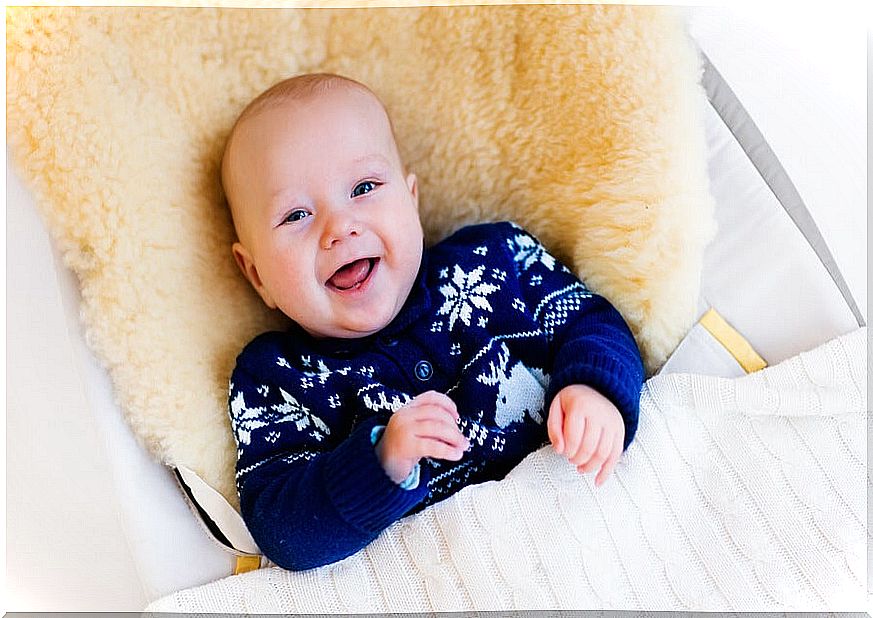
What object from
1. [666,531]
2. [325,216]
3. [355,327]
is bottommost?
[666,531]

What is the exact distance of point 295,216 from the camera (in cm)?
110

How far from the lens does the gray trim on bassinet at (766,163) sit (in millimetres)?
1100

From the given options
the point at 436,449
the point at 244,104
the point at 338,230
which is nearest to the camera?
the point at 436,449

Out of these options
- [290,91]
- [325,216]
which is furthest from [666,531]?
[290,91]

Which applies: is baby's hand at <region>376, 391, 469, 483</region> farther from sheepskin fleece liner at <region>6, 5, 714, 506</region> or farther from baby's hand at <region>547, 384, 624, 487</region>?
sheepskin fleece liner at <region>6, 5, 714, 506</region>

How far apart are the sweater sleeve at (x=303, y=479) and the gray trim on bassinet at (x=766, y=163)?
0.48 m

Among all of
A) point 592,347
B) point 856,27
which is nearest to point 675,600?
point 592,347

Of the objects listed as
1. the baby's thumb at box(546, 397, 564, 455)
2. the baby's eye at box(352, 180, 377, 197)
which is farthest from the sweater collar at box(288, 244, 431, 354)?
the baby's thumb at box(546, 397, 564, 455)

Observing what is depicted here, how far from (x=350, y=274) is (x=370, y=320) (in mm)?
53

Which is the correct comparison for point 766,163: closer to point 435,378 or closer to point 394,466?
point 435,378

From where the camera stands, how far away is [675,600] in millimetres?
935

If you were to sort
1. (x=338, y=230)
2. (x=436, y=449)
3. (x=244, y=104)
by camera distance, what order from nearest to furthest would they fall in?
(x=436, y=449)
(x=338, y=230)
(x=244, y=104)

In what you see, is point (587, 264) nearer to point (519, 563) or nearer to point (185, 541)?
point (519, 563)

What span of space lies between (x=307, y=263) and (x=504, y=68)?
0.33m
